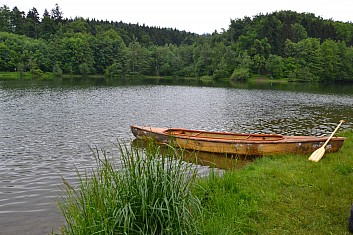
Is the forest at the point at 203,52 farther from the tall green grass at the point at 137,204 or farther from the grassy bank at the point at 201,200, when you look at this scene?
the tall green grass at the point at 137,204

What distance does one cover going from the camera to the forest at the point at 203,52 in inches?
3383

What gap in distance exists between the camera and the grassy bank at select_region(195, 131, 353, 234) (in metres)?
5.90

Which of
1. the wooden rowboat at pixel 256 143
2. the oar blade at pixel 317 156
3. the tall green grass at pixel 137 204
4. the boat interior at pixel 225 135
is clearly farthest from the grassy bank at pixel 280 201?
the boat interior at pixel 225 135

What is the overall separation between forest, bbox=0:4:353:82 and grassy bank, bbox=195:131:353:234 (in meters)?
80.1

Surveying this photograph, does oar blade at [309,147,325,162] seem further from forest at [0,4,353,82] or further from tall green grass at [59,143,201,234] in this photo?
forest at [0,4,353,82]

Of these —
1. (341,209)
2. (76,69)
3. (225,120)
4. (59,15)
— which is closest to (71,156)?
(341,209)

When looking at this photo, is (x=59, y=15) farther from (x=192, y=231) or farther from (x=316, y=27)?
(x=192, y=231)

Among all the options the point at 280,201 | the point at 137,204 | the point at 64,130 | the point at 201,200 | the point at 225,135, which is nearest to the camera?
the point at 137,204

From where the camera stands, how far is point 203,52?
321ft

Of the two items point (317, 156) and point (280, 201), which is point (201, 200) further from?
point (317, 156)

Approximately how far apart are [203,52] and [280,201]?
93570 millimetres

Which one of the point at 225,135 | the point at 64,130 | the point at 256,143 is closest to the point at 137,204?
the point at 256,143

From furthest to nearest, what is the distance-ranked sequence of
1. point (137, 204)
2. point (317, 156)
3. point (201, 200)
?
1. point (317, 156)
2. point (201, 200)
3. point (137, 204)

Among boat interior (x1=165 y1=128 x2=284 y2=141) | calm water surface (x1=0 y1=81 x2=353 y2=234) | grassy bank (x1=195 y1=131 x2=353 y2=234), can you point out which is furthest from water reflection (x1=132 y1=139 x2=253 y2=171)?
calm water surface (x1=0 y1=81 x2=353 y2=234)
